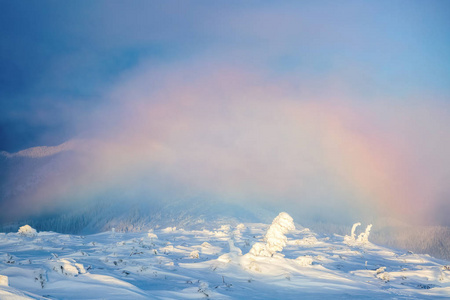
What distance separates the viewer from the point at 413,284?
11398 mm

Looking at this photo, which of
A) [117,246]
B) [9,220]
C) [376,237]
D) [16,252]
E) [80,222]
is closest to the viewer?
[16,252]

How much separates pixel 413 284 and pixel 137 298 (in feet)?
37.9

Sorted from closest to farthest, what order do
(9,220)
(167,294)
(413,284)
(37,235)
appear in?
→ (167,294) < (413,284) < (37,235) < (9,220)

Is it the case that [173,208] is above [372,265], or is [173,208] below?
above

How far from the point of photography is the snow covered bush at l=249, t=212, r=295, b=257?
1268 centimetres

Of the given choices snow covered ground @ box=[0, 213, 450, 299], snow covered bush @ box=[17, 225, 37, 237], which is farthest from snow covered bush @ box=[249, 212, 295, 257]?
snow covered bush @ box=[17, 225, 37, 237]

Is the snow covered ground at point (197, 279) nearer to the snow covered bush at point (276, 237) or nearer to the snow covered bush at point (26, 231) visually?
the snow covered bush at point (276, 237)

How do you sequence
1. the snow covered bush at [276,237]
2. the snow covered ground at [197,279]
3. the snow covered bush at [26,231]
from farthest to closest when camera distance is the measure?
the snow covered bush at [26,231] → the snow covered bush at [276,237] → the snow covered ground at [197,279]

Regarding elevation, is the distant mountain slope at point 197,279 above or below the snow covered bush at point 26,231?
below

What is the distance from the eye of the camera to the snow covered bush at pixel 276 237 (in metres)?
12.7

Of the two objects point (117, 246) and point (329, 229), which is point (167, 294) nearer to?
point (117, 246)

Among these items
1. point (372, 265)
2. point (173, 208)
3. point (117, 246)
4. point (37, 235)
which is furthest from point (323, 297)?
point (173, 208)

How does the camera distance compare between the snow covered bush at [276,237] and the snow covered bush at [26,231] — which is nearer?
the snow covered bush at [276,237]

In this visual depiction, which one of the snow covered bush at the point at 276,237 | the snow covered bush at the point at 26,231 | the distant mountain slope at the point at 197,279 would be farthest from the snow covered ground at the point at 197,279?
the snow covered bush at the point at 26,231
